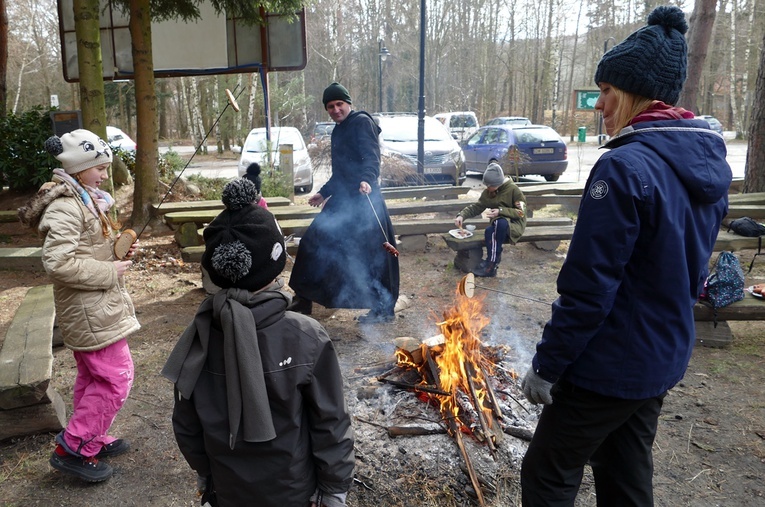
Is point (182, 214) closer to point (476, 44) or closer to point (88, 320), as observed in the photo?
point (88, 320)

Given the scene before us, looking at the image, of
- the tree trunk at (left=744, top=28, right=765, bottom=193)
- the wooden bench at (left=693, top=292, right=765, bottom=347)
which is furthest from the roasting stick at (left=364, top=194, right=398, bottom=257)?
the tree trunk at (left=744, top=28, right=765, bottom=193)

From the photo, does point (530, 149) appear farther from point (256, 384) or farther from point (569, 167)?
point (256, 384)

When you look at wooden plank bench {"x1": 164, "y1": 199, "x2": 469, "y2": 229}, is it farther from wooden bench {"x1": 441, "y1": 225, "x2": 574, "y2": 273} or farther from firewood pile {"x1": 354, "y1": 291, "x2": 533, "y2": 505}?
firewood pile {"x1": 354, "y1": 291, "x2": 533, "y2": 505}

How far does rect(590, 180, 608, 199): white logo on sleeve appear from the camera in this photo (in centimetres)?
191

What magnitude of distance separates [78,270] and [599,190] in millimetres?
2598

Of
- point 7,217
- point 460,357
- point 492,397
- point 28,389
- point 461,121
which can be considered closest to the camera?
point 28,389

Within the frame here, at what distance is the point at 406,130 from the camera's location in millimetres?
15609

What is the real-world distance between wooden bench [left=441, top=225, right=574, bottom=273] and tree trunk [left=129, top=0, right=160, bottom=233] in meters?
4.97

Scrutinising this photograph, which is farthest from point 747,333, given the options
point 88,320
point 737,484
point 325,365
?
point 88,320

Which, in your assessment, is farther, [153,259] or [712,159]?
[153,259]

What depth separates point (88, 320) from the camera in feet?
10.2

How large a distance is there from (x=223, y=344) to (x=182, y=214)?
6355 millimetres

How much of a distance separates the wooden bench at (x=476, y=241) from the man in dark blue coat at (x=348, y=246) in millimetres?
2080

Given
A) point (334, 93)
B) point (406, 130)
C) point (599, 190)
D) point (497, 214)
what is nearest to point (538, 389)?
point (599, 190)
